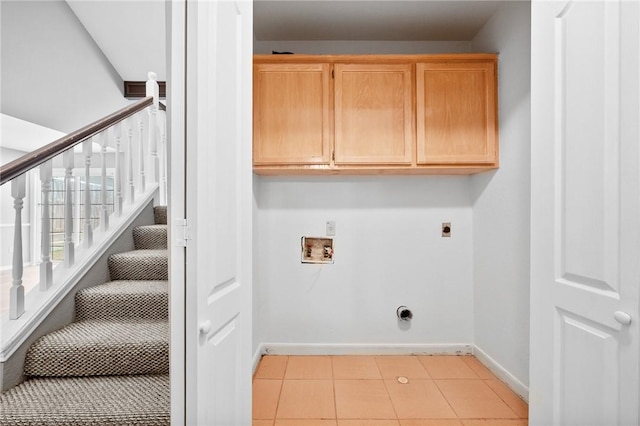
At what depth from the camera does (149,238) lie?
2637mm

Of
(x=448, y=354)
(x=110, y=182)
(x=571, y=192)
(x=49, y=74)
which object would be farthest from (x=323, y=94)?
(x=110, y=182)

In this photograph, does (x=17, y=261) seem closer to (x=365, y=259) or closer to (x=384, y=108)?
(x=365, y=259)

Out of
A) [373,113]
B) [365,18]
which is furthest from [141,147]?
[365,18]

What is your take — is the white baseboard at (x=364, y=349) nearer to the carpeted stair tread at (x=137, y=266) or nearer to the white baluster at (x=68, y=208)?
the carpeted stair tread at (x=137, y=266)

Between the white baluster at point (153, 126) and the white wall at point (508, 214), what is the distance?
2.97 metres

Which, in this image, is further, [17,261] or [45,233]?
[45,233]

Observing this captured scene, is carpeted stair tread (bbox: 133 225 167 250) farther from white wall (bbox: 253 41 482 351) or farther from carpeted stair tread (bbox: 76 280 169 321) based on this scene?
white wall (bbox: 253 41 482 351)

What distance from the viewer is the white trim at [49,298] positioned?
1.55m

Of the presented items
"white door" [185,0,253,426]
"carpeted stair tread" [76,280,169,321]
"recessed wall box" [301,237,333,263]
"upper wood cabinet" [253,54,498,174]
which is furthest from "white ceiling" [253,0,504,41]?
"carpeted stair tread" [76,280,169,321]

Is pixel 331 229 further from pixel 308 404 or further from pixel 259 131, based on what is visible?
pixel 308 404

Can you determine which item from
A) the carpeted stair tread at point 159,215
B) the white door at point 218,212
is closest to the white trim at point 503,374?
the white door at point 218,212

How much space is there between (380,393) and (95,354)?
1.71 m

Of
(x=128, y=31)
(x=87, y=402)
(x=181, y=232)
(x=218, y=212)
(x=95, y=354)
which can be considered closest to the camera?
(x=181, y=232)

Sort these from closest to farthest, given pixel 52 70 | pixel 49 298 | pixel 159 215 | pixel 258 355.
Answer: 1. pixel 49 298
2. pixel 258 355
3. pixel 159 215
4. pixel 52 70
